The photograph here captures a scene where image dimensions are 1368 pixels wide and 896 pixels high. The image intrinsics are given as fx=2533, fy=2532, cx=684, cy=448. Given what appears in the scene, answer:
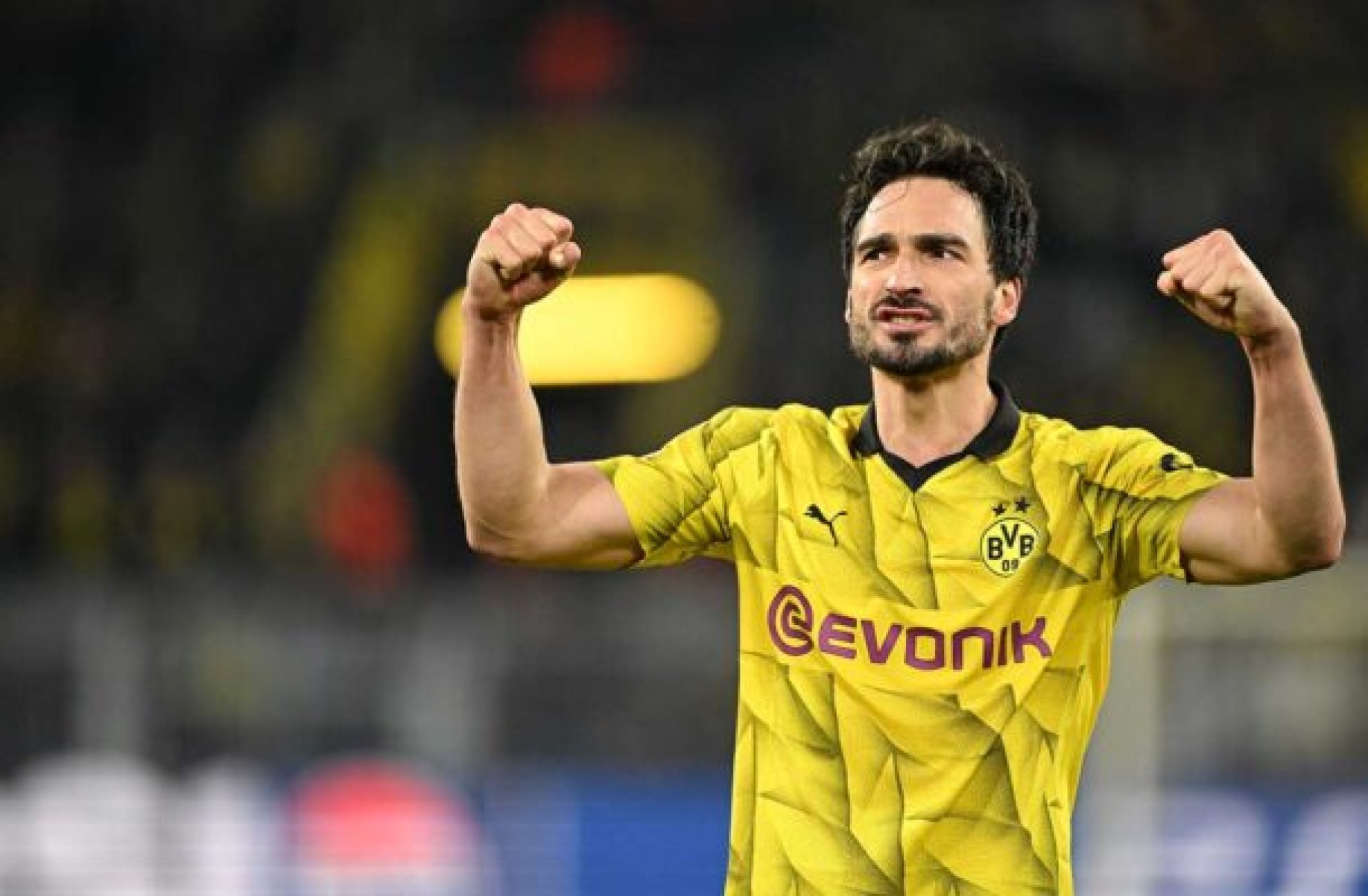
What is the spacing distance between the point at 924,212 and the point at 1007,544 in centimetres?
44

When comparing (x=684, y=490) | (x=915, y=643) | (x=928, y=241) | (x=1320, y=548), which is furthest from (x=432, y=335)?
(x=1320, y=548)

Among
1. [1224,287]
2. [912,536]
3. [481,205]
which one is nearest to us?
[1224,287]

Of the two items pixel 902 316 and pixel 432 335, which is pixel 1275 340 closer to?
pixel 902 316

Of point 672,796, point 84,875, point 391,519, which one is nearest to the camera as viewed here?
point 672,796

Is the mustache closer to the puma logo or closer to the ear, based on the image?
the ear

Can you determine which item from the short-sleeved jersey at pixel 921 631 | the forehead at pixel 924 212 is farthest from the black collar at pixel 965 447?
the forehead at pixel 924 212

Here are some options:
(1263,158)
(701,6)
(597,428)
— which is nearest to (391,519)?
(597,428)

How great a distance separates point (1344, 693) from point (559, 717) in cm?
293

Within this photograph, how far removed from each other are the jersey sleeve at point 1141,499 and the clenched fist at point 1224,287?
0.27 m

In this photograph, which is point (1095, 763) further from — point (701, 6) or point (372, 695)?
point (701, 6)

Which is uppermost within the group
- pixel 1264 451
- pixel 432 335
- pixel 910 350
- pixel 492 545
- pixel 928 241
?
pixel 432 335

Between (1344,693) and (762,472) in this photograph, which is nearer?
(762,472)

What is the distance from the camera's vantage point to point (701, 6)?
12.2m

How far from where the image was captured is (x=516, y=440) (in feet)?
10.2
